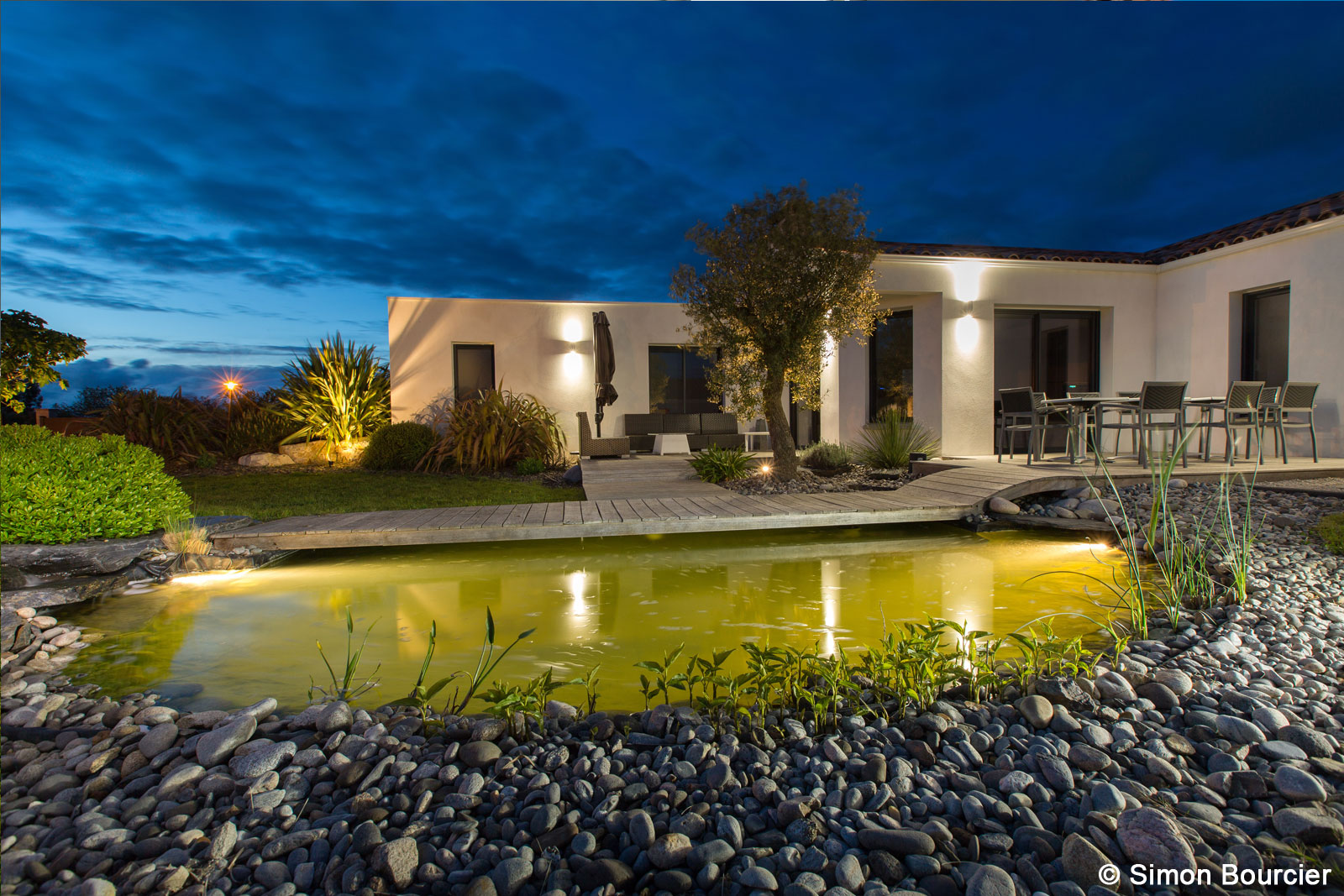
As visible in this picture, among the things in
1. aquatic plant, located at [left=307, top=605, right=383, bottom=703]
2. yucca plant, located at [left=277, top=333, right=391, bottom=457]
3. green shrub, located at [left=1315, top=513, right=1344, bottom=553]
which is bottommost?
aquatic plant, located at [left=307, top=605, right=383, bottom=703]

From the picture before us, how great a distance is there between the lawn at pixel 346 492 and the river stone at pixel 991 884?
582cm

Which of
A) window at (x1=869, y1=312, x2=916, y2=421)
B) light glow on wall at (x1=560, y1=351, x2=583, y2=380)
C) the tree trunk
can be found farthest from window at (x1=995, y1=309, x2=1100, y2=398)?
light glow on wall at (x1=560, y1=351, x2=583, y2=380)

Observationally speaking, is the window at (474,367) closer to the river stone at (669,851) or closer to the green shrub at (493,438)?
the green shrub at (493,438)

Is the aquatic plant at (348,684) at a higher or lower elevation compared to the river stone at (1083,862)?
lower

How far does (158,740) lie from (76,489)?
8.65 ft

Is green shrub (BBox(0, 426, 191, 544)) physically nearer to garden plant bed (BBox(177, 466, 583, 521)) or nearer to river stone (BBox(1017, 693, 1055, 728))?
garden plant bed (BBox(177, 466, 583, 521))

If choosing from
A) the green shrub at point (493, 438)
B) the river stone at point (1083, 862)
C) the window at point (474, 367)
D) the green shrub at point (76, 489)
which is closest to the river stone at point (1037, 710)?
the river stone at point (1083, 862)

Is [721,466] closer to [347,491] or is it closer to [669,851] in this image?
[347,491]

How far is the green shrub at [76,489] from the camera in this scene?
3.30 metres

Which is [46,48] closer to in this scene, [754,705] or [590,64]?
[590,64]

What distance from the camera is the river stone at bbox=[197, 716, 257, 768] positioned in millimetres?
1705

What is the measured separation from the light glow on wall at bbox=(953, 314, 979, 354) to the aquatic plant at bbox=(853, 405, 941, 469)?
48.5 inches

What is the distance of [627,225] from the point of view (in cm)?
2075

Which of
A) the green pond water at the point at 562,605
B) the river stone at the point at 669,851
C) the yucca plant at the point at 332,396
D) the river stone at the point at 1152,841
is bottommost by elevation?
the green pond water at the point at 562,605
